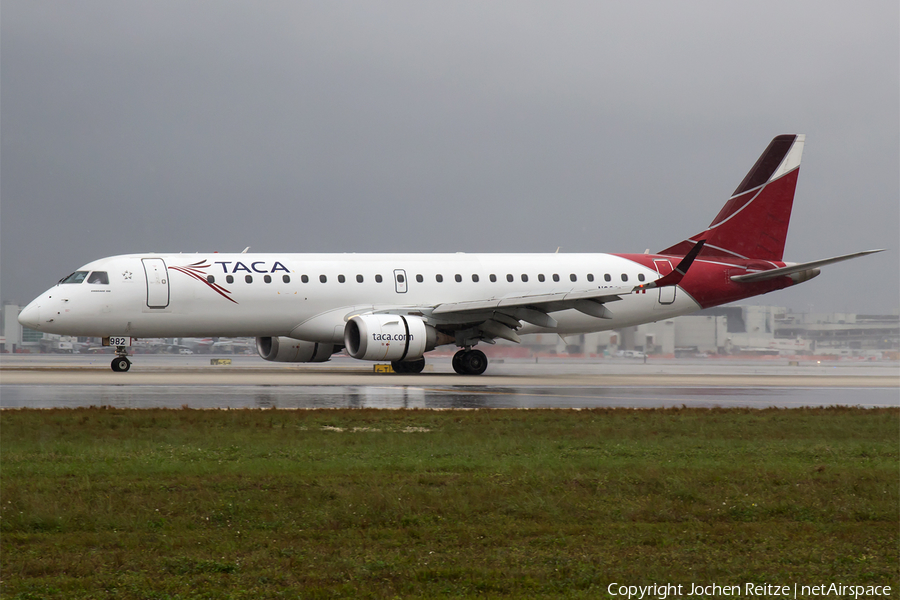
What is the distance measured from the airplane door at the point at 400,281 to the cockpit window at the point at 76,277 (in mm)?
9720

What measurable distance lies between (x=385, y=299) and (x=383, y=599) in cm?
2507

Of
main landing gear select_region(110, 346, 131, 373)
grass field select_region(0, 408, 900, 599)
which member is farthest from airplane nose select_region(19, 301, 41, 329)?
grass field select_region(0, 408, 900, 599)

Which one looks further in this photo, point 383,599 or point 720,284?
point 720,284

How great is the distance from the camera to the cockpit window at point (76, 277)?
28516mm

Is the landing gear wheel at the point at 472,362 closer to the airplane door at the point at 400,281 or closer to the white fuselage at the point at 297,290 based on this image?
the white fuselage at the point at 297,290

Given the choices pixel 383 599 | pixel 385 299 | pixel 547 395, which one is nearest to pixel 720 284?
pixel 385 299

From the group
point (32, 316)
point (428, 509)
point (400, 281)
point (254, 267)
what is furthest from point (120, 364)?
point (428, 509)

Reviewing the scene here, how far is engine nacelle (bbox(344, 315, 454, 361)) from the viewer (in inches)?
1075

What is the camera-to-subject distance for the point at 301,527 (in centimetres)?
772

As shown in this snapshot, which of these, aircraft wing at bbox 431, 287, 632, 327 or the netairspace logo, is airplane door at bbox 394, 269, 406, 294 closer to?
aircraft wing at bbox 431, 287, 632, 327

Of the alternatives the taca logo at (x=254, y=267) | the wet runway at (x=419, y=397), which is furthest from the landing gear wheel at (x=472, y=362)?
the taca logo at (x=254, y=267)

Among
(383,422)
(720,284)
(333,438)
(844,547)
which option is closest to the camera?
(844,547)

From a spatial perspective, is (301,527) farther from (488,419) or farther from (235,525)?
(488,419)

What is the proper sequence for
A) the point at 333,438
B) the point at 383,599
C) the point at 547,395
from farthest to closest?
the point at 547,395, the point at 333,438, the point at 383,599
